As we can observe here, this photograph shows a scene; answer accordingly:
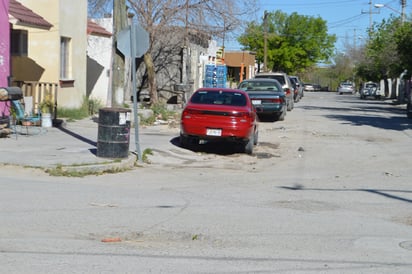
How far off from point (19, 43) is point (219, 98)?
7433 mm

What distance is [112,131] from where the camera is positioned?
13.0m

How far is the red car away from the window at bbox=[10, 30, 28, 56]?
691 centimetres

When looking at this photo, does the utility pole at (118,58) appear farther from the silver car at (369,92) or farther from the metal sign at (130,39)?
the silver car at (369,92)

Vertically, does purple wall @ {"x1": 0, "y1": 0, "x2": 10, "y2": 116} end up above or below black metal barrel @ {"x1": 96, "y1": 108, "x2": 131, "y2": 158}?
above

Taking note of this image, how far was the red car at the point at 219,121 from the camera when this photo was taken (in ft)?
50.4

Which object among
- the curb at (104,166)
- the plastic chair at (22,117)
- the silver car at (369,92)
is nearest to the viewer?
the curb at (104,166)

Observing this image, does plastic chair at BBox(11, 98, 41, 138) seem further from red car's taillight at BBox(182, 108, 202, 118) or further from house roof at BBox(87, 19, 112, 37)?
house roof at BBox(87, 19, 112, 37)

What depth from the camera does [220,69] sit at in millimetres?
37406

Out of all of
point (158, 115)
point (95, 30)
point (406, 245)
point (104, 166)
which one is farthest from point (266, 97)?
point (406, 245)

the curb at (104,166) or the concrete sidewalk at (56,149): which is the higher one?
the concrete sidewalk at (56,149)

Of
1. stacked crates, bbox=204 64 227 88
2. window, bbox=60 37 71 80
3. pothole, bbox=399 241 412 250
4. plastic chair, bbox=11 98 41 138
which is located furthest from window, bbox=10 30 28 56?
stacked crates, bbox=204 64 227 88

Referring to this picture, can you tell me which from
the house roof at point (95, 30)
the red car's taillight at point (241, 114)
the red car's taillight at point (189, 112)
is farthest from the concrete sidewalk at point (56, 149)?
the house roof at point (95, 30)

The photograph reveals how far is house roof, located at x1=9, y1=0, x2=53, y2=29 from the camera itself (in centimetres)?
1708

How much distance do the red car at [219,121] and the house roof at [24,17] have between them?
521cm
